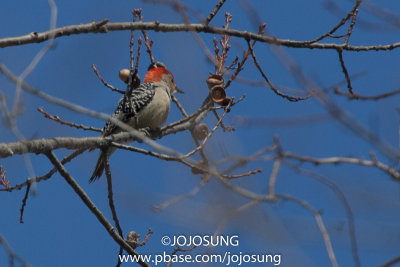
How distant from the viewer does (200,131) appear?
5113 millimetres

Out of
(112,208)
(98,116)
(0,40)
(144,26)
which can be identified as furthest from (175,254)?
(98,116)

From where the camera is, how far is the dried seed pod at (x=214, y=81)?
4910 mm

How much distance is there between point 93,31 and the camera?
4.31 m

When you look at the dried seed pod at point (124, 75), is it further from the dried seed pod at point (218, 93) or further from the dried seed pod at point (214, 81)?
the dried seed pod at point (218, 93)

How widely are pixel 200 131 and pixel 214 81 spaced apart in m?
0.50

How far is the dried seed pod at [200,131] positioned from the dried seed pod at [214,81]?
42 cm

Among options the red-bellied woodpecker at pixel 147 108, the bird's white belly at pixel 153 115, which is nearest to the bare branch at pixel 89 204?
the red-bellied woodpecker at pixel 147 108

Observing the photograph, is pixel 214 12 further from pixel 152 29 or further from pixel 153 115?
pixel 153 115

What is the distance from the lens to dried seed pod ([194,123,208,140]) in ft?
16.7

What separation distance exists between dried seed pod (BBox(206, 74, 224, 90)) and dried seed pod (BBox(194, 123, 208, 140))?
→ 42 centimetres

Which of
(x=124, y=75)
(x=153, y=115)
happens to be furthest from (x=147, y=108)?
(x=124, y=75)

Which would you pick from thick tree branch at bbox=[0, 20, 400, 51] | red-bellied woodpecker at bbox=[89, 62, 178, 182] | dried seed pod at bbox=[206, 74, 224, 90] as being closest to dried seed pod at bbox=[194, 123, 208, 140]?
dried seed pod at bbox=[206, 74, 224, 90]

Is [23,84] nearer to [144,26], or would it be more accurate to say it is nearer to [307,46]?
[144,26]

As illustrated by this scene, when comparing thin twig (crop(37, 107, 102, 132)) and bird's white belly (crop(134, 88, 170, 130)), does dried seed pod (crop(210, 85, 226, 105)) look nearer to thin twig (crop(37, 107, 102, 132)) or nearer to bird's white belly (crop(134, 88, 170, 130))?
thin twig (crop(37, 107, 102, 132))
